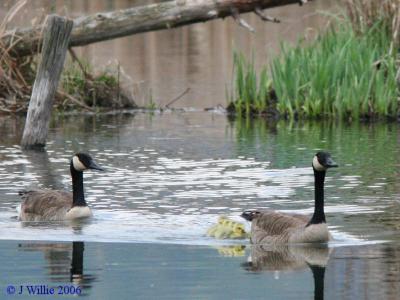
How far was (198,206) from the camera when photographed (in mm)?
14352

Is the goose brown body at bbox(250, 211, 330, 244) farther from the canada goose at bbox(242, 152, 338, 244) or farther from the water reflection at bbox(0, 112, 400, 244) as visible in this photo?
the water reflection at bbox(0, 112, 400, 244)

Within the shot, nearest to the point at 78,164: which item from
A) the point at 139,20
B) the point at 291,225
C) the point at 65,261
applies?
the point at 291,225

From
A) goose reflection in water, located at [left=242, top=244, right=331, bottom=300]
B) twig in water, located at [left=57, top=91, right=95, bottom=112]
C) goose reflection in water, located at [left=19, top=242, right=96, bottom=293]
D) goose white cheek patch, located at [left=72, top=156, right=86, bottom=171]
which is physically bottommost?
goose reflection in water, located at [left=242, top=244, right=331, bottom=300]

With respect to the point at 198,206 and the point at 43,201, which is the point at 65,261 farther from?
the point at 198,206

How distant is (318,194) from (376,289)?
101 inches

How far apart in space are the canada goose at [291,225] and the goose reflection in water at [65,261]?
1659 mm

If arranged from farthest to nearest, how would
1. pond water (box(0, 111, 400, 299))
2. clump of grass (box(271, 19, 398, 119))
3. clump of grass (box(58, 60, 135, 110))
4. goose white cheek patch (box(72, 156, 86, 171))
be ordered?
clump of grass (box(58, 60, 135, 110)) < clump of grass (box(271, 19, 398, 119)) < goose white cheek patch (box(72, 156, 86, 171)) < pond water (box(0, 111, 400, 299))

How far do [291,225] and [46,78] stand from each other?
7.04 m

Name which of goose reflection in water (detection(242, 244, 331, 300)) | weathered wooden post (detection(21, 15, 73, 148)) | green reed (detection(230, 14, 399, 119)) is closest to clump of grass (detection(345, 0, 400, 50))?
green reed (detection(230, 14, 399, 119))

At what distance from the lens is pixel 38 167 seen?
→ 57.5 feet

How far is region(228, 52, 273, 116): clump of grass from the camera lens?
21.8 metres

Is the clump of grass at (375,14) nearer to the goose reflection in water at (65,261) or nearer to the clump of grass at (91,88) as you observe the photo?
the clump of grass at (91,88)

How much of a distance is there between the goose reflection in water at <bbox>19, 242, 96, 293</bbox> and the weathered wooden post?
6.36 m

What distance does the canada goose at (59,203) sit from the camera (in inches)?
552
